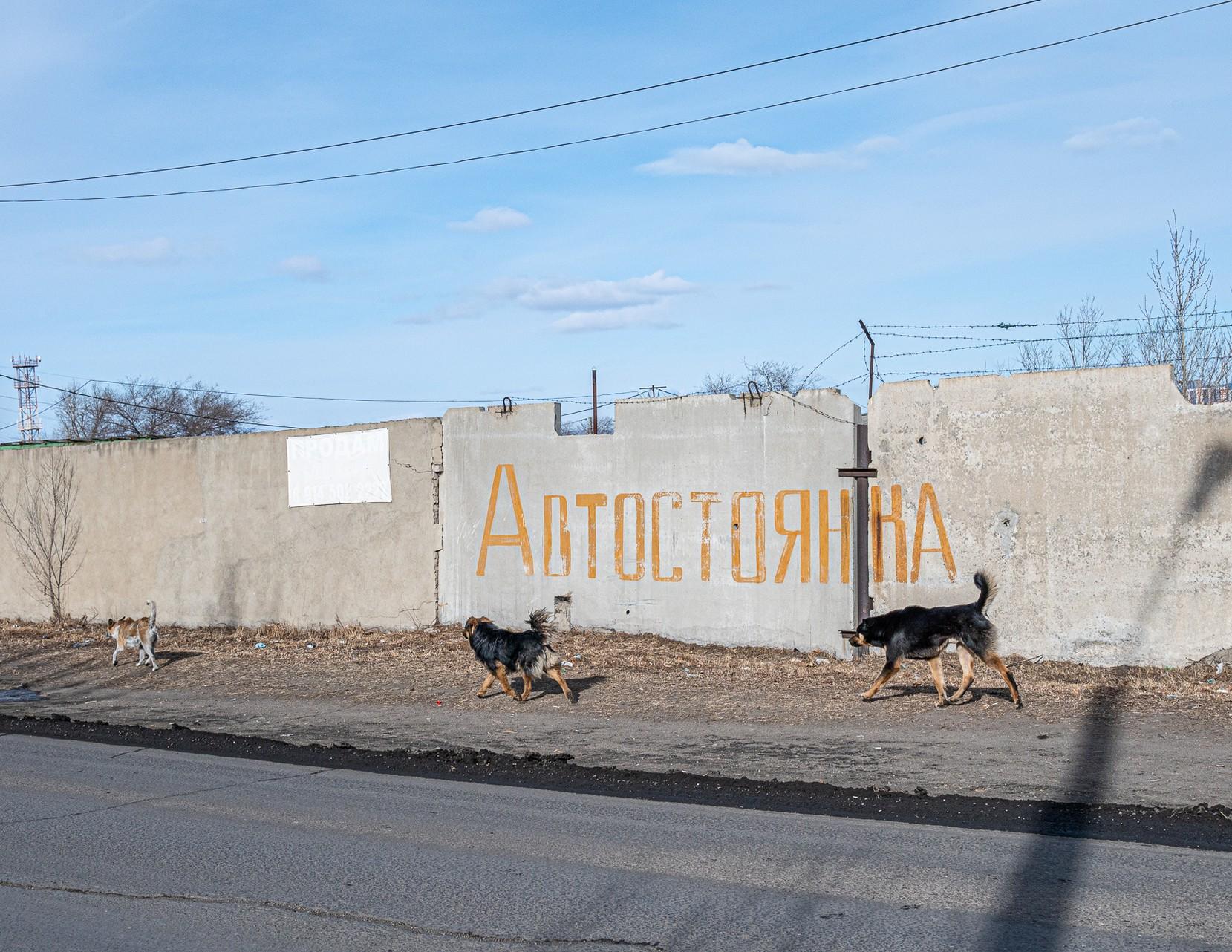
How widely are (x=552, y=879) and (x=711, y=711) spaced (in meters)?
6.37

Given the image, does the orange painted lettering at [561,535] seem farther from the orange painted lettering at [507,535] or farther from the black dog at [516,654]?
the black dog at [516,654]

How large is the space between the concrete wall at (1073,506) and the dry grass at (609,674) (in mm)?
527

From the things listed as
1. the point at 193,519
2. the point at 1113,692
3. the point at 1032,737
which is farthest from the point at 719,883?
the point at 193,519

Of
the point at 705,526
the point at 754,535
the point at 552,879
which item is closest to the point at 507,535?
the point at 705,526

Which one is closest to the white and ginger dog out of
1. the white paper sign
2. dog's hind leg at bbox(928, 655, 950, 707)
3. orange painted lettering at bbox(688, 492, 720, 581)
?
the white paper sign

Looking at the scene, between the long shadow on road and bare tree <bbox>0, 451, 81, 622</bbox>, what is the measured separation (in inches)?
740

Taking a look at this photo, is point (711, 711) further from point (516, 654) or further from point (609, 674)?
point (609, 674)

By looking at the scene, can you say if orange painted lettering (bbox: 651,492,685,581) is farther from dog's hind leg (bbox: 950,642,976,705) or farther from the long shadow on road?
the long shadow on road

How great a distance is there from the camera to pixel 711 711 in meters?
12.6

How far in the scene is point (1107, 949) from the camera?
17.1 feet

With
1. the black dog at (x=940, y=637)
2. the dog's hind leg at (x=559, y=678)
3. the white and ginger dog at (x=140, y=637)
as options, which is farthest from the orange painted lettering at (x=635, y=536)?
the white and ginger dog at (x=140, y=637)

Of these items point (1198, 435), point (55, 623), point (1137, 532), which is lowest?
point (55, 623)

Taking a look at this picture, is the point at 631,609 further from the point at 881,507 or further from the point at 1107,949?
the point at 1107,949

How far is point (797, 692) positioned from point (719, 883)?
23.6ft
